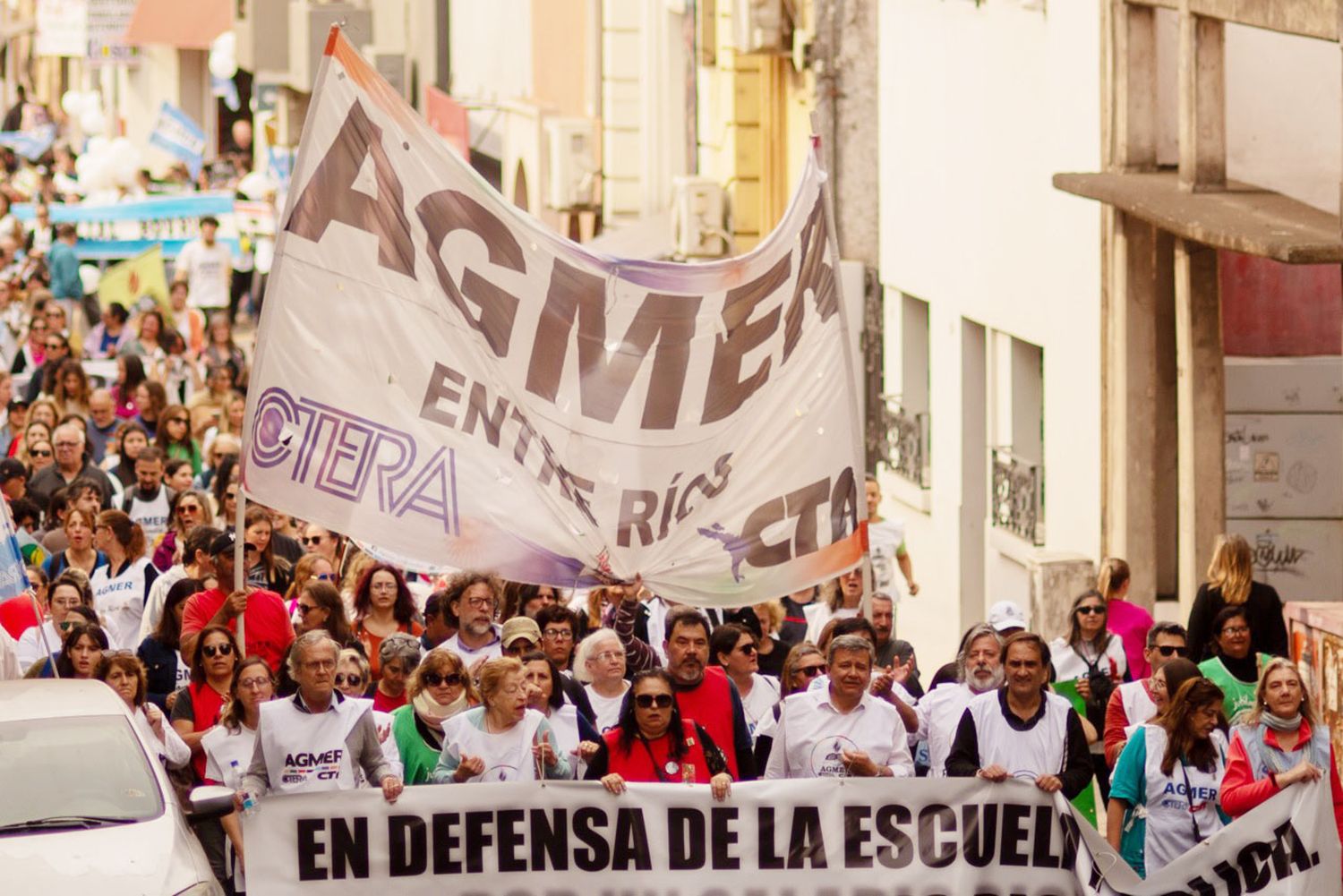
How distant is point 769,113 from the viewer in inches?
1113

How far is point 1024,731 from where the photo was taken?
37.5 ft

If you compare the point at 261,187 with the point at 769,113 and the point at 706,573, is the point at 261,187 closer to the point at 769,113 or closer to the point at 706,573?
the point at 769,113

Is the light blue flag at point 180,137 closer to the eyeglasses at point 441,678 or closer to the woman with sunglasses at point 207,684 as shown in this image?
the woman with sunglasses at point 207,684

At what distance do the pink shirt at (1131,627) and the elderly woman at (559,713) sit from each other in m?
3.50

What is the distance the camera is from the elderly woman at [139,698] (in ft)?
37.9

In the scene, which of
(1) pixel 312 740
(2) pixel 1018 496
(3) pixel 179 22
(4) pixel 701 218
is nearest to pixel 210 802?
(1) pixel 312 740

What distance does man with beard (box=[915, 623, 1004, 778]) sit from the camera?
1194 cm

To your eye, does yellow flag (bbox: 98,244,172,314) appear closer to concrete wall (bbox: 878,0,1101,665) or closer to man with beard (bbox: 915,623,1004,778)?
concrete wall (bbox: 878,0,1101,665)

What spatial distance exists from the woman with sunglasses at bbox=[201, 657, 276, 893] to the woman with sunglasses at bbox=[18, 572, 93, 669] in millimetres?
1634

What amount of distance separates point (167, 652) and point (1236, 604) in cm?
473

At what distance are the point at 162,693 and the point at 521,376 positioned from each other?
2.38 meters

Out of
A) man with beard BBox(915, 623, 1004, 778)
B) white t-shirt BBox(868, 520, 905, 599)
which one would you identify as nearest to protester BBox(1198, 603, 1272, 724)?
man with beard BBox(915, 623, 1004, 778)

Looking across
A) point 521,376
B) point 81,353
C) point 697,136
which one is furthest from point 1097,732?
point 697,136

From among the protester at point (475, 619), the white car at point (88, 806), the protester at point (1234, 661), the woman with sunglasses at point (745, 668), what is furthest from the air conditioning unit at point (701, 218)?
A: the white car at point (88, 806)
